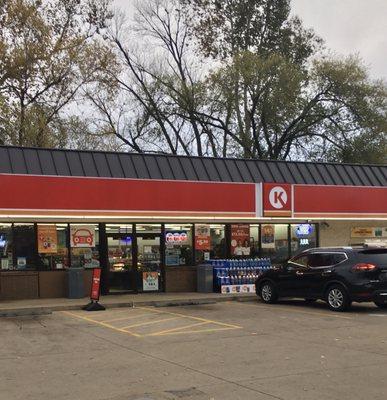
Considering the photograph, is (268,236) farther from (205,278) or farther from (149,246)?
(149,246)

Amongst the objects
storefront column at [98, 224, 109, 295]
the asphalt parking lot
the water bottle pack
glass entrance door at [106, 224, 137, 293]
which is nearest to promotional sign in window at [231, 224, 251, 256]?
the water bottle pack

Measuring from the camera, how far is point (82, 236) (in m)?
18.1

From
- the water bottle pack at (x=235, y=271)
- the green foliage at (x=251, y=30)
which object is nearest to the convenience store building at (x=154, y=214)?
the water bottle pack at (x=235, y=271)

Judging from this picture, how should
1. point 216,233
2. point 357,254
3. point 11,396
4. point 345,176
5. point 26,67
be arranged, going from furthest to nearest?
point 26,67 < point 345,176 < point 216,233 < point 357,254 < point 11,396

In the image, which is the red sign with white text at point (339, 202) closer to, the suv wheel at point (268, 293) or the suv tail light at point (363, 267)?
the suv wheel at point (268, 293)

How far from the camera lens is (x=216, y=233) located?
19.8 metres

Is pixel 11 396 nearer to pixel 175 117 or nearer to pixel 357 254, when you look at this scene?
pixel 357 254

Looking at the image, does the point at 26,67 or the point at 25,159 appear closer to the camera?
the point at 25,159

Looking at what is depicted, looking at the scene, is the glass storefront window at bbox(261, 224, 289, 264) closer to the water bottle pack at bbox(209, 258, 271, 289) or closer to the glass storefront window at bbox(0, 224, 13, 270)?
the water bottle pack at bbox(209, 258, 271, 289)

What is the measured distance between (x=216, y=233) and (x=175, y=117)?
20.3m

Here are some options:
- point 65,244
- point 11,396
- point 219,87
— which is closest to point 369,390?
point 11,396

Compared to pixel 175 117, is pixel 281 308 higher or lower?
lower

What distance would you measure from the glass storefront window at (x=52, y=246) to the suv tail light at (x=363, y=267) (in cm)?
868

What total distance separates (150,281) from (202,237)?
229 cm
